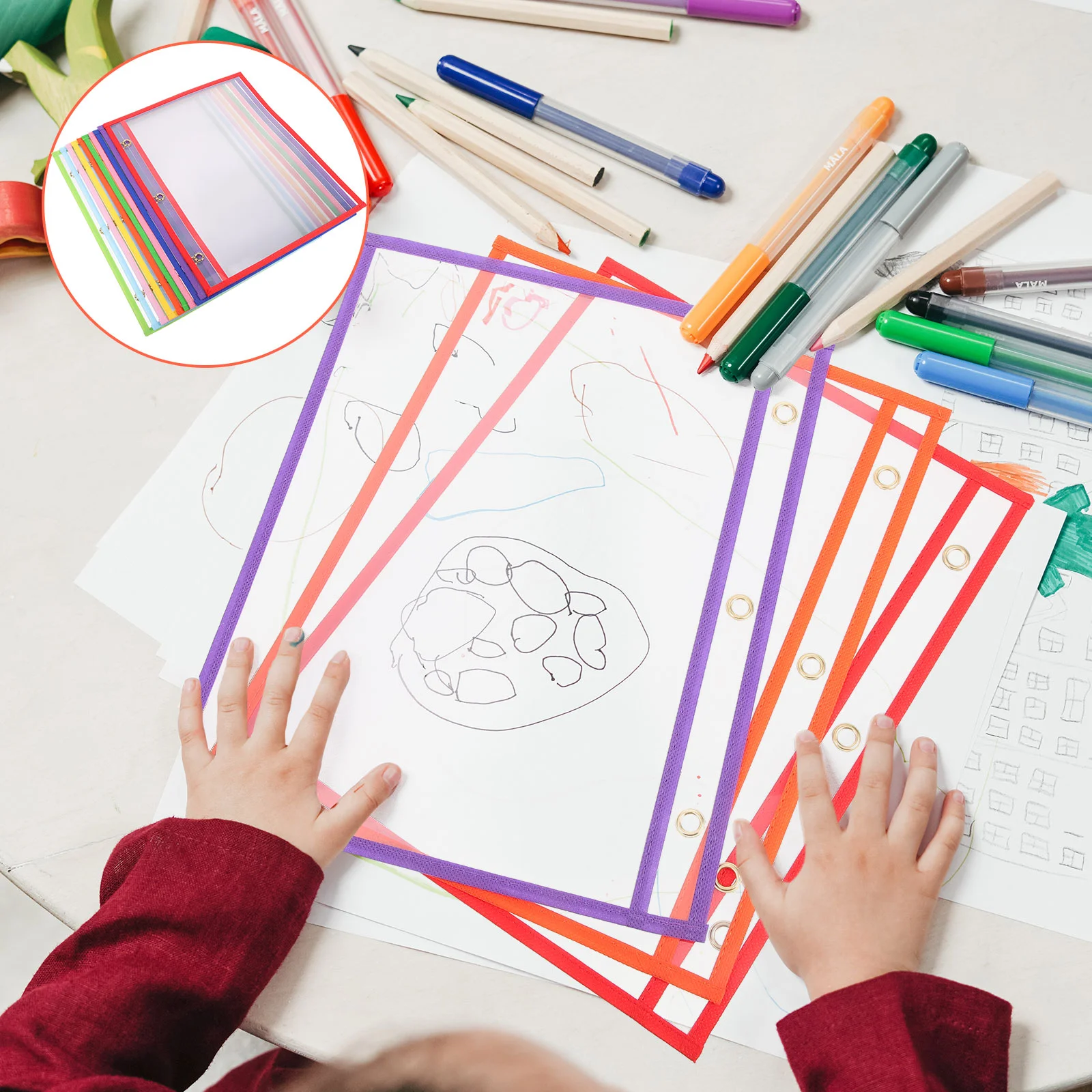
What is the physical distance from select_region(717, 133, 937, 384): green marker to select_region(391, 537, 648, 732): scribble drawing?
Answer: 168 mm

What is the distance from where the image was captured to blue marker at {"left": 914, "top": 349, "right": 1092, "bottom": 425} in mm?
537

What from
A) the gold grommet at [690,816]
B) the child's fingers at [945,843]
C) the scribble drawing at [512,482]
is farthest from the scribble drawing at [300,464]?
the child's fingers at [945,843]

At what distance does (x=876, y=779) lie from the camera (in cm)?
48

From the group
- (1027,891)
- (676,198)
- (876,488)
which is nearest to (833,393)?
(876,488)

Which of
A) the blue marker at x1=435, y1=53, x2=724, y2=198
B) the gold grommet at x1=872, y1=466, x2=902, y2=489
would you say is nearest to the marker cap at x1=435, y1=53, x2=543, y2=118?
the blue marker at x1=435, y1=53, x2=724, y2=198

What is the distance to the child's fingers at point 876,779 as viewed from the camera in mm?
481

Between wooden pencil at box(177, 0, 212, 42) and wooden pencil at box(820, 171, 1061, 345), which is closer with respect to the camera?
wooden pencil at box(820, 171, 1061, 345)

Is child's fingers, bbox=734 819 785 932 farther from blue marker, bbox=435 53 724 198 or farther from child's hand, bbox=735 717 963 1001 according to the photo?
blue marker, bbox=435 53 724 198

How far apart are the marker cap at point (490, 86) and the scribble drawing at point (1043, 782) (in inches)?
20.7

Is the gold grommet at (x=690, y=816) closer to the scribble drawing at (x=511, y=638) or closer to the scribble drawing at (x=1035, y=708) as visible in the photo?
the scribble drawing at (x=511, y=638)

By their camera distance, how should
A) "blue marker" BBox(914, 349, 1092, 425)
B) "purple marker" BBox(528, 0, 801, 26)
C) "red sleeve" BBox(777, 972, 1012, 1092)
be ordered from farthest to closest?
"purple marker" BBox(528, 0, 801, 26) < "blue marker" BBox(914, 349, 1092, 425) < "red sleeve" BBox(777, 972, 1012, 1092)

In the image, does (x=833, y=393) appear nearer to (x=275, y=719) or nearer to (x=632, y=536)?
(x=632, y=536)

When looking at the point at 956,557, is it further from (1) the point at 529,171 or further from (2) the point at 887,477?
(1) the point at 529,171

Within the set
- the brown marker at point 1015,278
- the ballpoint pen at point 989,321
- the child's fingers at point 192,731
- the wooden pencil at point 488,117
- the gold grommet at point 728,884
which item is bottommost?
the child's fingers at point 192,731
